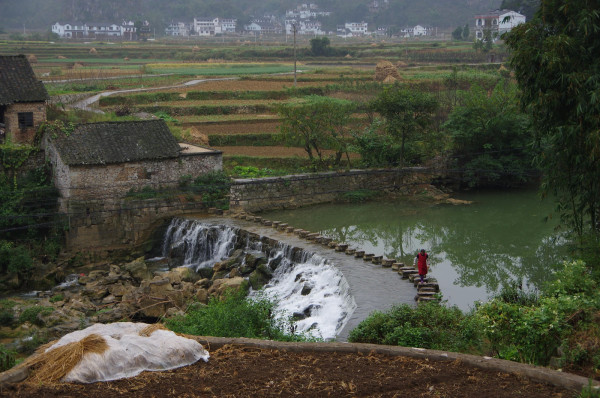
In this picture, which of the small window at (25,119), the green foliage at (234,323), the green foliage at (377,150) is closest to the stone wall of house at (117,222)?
the small window at (25,119)

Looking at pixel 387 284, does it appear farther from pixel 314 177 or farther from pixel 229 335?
pixel 314 177

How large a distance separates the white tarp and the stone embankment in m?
6.92

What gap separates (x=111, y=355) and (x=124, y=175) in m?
16.1

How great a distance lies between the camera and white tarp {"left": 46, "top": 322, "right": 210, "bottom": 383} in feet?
25.6

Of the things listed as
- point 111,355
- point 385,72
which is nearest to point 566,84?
point 111,355

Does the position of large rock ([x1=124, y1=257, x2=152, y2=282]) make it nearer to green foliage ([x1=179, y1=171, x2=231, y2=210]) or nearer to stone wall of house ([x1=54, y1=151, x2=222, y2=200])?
stone wall of house ([x1=54, y1=151, x2=222, y2=200])

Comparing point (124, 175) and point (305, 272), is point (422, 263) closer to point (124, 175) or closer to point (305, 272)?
point (305, 272)

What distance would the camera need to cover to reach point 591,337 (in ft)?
27.4

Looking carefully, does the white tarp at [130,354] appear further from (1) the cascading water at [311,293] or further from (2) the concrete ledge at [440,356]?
(1) the cascading water at [311,293]

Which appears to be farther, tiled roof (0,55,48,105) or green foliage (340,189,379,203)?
green foliage (340,189,379,203)

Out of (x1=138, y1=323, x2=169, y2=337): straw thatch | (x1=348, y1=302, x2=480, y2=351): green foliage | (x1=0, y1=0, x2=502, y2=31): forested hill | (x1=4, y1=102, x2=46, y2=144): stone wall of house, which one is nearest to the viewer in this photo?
(x1=138, y1=323, x2=169, y2=337): straw thatch

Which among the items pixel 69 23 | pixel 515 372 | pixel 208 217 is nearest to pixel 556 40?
pixel 515 372

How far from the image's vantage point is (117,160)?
23.0 meters

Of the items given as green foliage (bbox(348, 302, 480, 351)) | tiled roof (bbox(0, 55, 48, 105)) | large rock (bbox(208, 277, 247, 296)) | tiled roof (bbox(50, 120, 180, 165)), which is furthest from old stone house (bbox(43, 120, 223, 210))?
green foliage (bbox(348, 302, 480, 351))
